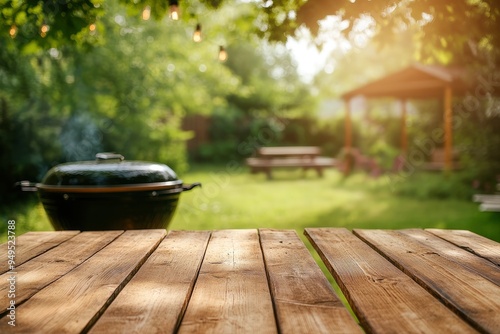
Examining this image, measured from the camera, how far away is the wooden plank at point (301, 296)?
1.49 metres

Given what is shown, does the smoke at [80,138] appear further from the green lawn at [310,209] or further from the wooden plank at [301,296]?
the wooden plank at [301,296]

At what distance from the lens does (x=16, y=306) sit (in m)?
1.71

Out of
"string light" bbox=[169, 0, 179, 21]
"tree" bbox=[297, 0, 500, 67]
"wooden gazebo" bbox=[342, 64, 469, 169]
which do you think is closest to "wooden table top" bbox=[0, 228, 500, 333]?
"tree" bbox=[297, 0, 500, 67]

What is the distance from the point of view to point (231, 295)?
1.80m

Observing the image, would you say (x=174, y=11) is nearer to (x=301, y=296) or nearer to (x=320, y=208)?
(x=301, y=296)

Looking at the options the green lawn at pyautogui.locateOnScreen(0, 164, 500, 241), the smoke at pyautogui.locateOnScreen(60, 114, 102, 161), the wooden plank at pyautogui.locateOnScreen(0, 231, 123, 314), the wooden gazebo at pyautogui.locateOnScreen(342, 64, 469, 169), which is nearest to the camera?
the wooden plank at pyautogui.locateOnScreen(0, 231, 123, 314)

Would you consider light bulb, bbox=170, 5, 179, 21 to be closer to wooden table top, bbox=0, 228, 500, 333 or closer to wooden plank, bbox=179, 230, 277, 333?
wooden table top, bbox=0, 228, 500, 333

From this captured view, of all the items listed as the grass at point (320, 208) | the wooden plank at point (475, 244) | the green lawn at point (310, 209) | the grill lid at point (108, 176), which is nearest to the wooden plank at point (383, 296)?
the wooden plank at point (475, 244)

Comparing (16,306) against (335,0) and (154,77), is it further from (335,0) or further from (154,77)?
(154,77)

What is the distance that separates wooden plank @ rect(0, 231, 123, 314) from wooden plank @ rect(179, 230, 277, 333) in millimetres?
538

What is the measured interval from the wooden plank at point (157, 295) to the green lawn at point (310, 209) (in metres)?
5.81

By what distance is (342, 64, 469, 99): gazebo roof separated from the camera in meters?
15.3

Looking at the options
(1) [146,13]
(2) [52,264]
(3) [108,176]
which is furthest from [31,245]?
(1) [146,13]

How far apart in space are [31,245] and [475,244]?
2.16 metres
